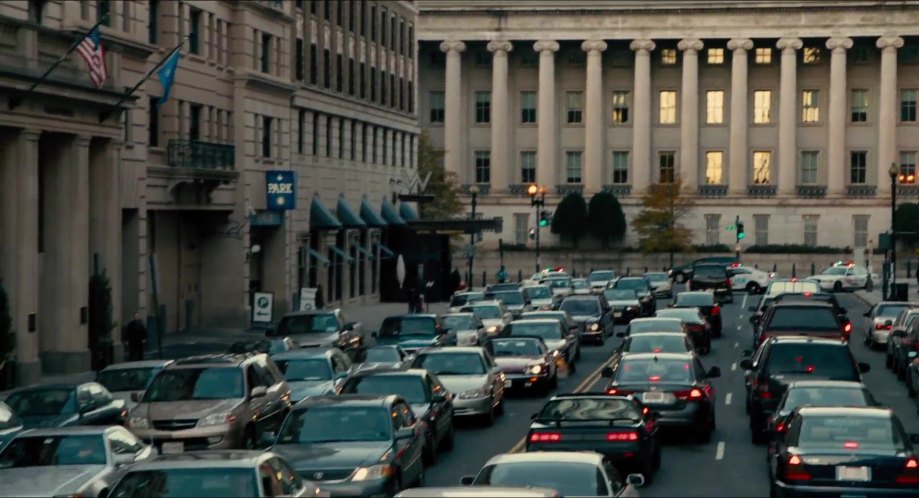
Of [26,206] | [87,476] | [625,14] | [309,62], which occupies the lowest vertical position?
[87,476]

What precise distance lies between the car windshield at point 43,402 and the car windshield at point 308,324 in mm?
16236

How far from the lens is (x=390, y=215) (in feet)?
284

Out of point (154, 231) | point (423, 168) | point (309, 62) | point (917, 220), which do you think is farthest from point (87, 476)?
point (917, 220)

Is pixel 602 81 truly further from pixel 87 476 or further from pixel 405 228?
pixel 87 476

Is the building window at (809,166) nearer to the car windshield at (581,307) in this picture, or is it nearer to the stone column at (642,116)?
the stone column at (642,116)

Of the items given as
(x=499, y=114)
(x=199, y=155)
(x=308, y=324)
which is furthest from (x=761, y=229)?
(x=308, y=324)

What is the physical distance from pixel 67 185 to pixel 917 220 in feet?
264

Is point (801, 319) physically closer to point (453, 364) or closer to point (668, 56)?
point (453, 364)

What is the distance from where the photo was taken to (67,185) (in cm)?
4431

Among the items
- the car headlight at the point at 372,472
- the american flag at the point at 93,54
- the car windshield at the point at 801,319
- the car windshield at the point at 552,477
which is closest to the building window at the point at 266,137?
the american flag at the point at 93,54

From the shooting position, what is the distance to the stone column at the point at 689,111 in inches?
4828

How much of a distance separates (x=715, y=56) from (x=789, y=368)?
9820 centimetres

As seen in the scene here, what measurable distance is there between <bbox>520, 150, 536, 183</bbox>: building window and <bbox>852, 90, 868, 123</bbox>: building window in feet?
76.2

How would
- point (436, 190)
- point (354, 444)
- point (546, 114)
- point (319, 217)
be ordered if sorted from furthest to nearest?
point (546, 114)
point (436, 190)
point (319, 217)
point (354, 444)
